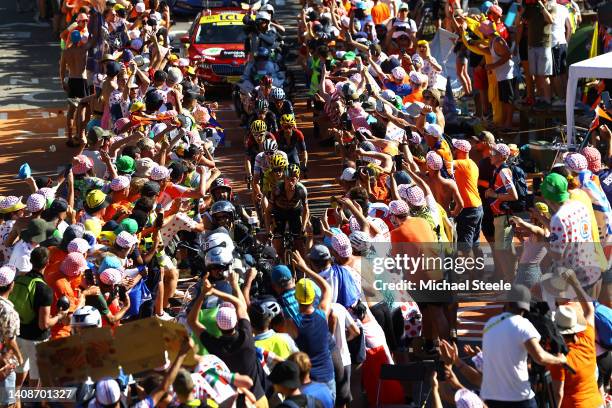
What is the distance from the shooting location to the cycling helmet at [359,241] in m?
12.3

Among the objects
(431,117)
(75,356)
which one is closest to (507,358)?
(75,356)

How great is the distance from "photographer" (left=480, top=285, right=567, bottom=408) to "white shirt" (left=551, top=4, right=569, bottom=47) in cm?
1158

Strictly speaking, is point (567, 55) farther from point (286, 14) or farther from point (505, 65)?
point (286, 14)

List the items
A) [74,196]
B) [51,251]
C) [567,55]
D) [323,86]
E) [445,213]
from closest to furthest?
1. [51,251]
2. [445,213]
3. [74,196]
4. [323,86]
5. [567,55]

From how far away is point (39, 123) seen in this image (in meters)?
25.5

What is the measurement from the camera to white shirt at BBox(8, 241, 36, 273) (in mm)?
11844

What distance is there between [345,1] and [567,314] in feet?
56.5

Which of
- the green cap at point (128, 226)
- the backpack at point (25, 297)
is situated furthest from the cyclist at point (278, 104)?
the backpack at point (25, 297)

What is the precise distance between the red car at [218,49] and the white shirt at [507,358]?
53.1ft

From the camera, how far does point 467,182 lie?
1466 centimetres

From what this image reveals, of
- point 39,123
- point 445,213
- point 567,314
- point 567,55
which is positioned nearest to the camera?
point 567,314

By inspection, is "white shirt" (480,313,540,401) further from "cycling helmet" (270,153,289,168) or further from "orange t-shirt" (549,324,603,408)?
"cycling helmet" (270,153,289,168)

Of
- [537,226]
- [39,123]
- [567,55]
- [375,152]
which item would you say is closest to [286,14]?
[39,123]

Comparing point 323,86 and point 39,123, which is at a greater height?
point 323,86
